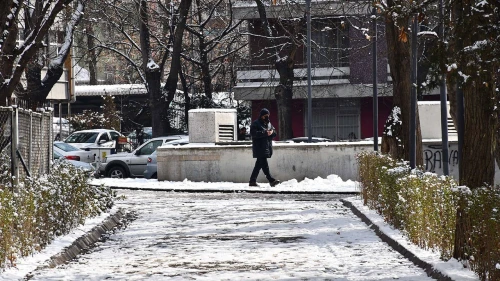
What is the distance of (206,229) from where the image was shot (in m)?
16.6

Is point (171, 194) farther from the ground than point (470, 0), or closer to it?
closer to it

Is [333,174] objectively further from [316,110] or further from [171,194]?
[316,110]

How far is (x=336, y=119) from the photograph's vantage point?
49812 millimetres

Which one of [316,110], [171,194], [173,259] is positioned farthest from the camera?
[316,110]

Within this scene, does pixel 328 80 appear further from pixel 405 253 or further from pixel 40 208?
pixel 40 208

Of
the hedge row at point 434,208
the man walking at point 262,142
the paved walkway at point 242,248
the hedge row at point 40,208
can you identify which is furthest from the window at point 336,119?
the hedge row at point 40,208

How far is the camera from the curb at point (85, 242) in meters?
12.0

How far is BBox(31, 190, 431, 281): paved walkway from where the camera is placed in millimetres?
11156

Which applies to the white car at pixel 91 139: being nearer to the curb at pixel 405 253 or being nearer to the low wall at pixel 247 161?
the low wall at pixel 247 161

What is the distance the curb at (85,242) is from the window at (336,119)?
1210 inches

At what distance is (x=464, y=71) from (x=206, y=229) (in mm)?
7339

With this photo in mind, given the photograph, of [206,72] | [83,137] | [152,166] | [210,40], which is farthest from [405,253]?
[210,40]

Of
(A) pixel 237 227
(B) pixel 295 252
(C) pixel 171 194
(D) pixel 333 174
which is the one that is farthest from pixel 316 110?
(B) pixel 295 252

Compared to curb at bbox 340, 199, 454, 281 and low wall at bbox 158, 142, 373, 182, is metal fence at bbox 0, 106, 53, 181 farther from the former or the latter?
low wall at bbox 158, 142, 373, 182
